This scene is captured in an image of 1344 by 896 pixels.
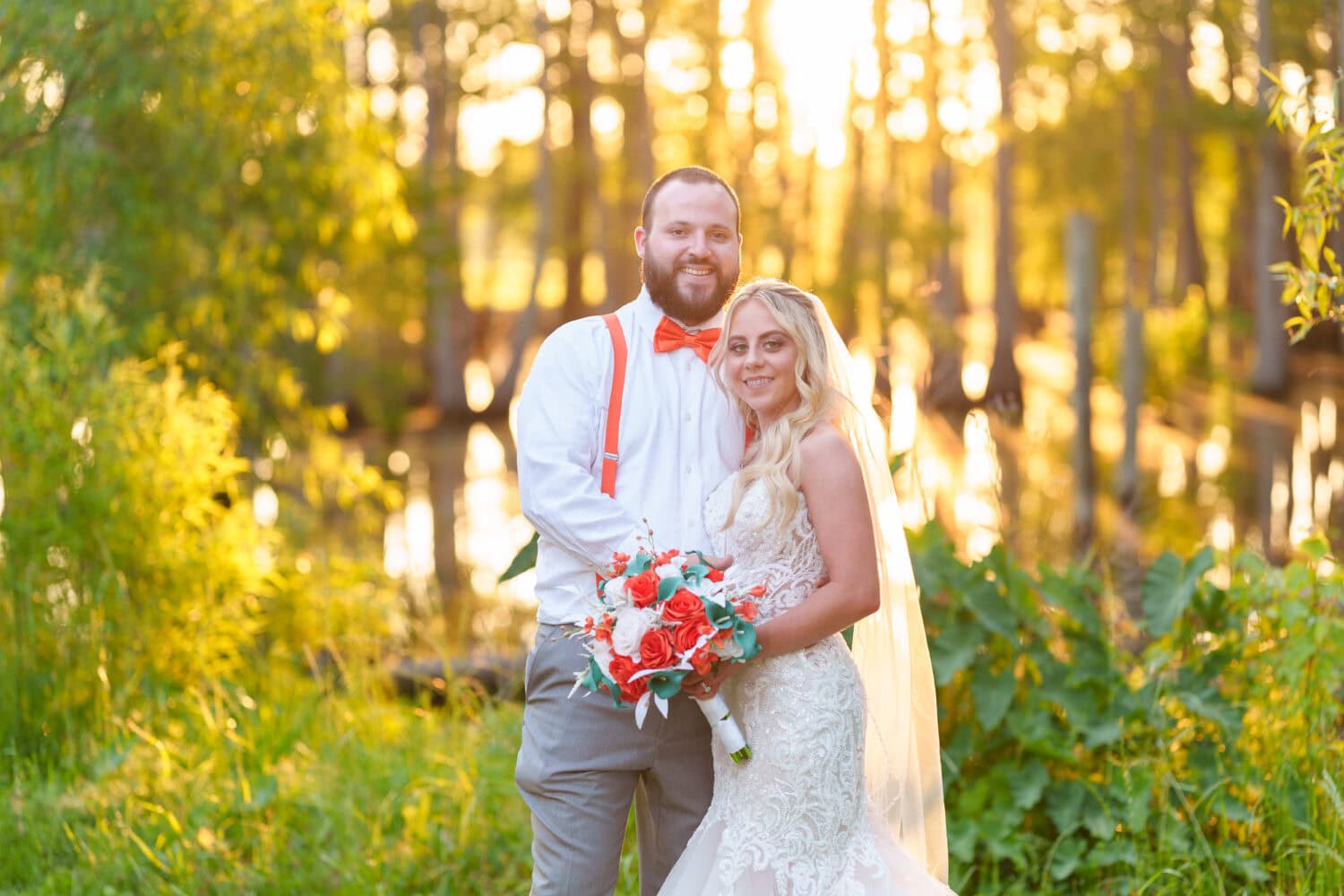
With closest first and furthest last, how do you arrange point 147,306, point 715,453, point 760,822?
point 760,822 < point 715,453 < point 147,306

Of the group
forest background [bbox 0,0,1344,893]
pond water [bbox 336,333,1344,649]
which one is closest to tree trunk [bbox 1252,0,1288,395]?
pond water [bbox 336,333,1344,649]

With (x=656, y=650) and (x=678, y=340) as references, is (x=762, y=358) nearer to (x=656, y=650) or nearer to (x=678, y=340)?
(x=678, y=340)

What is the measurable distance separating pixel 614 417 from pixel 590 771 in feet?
2.79

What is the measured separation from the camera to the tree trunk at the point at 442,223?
1892 centimetres

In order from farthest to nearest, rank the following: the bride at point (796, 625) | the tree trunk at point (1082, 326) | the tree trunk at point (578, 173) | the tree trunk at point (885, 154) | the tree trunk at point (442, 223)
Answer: the tree trunk at point (578, 173) < the tree trunk at point (885, 154) < the tree trunk at point (442, 223) < the tree trunk at point (1082, 326) < the bride at point (796, 625)

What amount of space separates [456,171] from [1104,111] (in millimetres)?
17243

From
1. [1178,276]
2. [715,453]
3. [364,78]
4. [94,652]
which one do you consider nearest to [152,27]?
[94,652]

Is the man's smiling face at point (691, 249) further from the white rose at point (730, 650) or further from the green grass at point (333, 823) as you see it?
the green grass at point (333, 823)

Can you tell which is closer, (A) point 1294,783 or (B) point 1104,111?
(A) point 1294,783

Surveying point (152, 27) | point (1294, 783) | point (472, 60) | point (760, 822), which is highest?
point (472, 60)

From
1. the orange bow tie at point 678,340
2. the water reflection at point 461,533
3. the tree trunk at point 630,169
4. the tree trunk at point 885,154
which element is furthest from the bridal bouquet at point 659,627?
the tree trunk at point 630,169

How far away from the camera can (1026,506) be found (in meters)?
12.2

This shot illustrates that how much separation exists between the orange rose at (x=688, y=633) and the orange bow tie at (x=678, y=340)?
796mm

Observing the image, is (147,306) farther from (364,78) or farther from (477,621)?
(364,78)
